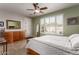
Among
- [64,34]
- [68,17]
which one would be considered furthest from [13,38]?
[68,17]

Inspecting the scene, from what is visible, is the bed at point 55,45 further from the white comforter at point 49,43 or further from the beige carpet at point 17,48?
the beige carpet at point 17,48

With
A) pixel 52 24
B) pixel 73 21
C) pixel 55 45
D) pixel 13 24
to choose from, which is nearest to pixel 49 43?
pixel 55 45

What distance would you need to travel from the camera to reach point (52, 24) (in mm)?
1379

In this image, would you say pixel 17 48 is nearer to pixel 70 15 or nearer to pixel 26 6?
pixel 26 6

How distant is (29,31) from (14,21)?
0.27 metres

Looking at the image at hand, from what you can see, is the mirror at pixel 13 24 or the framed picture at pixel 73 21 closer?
the framed picture at pixel 73 21

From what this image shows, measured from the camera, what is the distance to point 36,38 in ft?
4.66

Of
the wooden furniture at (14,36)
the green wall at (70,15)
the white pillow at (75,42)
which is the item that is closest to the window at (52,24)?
the green wall at (70,15)

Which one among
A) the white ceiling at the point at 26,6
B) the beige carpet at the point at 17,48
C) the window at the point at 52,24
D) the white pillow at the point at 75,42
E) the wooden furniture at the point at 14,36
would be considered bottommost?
the beige carpet at the point at 17,48

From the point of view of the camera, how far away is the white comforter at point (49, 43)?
127 cm

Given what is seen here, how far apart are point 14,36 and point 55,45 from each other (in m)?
0.64

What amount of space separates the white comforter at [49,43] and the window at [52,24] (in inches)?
4.1

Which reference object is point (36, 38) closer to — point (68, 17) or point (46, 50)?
point (46, 50)

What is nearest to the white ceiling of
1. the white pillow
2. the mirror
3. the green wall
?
the green wall
